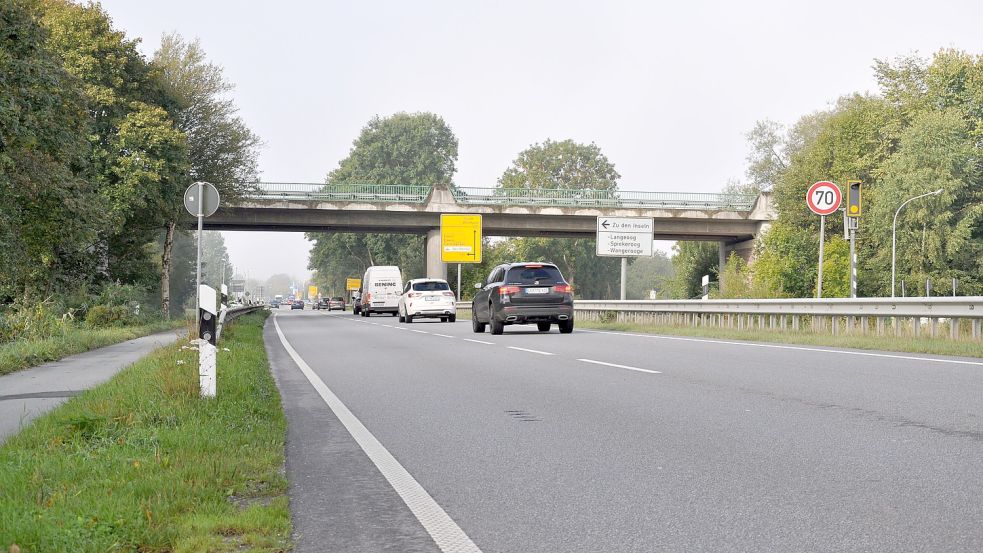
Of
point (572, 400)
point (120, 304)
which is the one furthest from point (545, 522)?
point (120, 304)

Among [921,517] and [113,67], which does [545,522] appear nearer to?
[921,517]

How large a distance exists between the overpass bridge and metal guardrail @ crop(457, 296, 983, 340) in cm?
3024

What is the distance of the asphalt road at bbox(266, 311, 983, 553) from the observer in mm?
Answer: 4379

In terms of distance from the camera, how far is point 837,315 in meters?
19.1

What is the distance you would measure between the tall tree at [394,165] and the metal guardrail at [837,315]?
2610 inches

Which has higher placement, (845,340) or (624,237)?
(624,237)

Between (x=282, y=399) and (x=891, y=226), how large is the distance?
53.0 metres

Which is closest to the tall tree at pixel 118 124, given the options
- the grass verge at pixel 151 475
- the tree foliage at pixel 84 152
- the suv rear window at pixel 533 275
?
the tree foliage at pixel 84 152

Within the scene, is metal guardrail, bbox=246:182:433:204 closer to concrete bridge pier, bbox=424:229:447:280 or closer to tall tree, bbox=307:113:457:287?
concrete bridge pier, bbox=424:229:447:280

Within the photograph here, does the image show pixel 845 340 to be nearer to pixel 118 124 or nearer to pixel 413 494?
pixel 413 494

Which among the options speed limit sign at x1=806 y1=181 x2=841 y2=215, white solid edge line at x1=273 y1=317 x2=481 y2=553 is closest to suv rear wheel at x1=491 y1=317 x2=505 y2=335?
speed limit sign at x1=806 y1=181 x2=841 y2=215

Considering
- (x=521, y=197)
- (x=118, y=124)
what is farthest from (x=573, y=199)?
(x=118, y=124)

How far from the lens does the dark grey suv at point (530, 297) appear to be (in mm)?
22594

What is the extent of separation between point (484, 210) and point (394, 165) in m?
41.8
